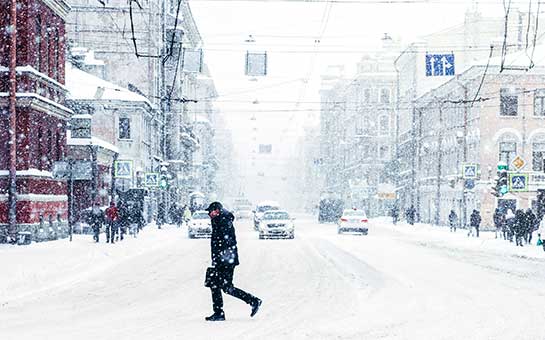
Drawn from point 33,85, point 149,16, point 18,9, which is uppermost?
point 149,16

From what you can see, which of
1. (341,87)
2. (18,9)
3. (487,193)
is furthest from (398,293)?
(341,87)

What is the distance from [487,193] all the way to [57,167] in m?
34.2

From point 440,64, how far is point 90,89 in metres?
28.5

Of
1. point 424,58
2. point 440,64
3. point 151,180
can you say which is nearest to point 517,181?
point 440,64

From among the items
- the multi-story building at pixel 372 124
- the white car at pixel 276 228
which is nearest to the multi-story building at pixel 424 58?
the multi-story building at pixel 372 124

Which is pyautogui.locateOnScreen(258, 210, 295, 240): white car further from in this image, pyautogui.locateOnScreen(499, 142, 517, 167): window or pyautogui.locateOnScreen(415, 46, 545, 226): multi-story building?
pyautogui.locateOnScreen(499, 142, 517, 167): window

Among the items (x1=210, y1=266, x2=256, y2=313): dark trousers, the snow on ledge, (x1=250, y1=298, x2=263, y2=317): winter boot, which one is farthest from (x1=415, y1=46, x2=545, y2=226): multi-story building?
(x1=210, y1=266, x2=256, y2=313): dark trousers

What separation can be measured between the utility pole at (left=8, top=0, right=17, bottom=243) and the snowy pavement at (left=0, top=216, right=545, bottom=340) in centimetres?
192

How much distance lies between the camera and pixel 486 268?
75.5 feet

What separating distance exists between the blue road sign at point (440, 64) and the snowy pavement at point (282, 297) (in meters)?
7.33

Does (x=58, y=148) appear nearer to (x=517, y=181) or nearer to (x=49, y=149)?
(x=49, y=149)

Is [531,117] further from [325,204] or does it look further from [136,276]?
[136,276]

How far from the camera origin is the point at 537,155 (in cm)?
5859

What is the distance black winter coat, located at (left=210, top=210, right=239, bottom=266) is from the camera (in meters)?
12.1
